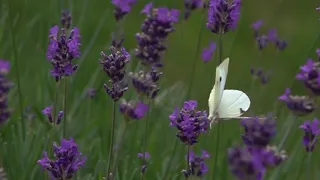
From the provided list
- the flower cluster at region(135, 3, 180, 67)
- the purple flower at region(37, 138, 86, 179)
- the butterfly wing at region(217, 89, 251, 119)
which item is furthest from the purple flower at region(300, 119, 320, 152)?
the purple flower at region(37, 138, 86, 179)

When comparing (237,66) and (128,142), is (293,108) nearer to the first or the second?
(128,142)

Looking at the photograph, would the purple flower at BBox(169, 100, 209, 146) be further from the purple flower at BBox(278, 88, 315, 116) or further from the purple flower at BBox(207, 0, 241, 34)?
the purple flower at BBox(207, 0, 241, 34)

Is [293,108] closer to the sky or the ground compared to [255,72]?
closer to the ground

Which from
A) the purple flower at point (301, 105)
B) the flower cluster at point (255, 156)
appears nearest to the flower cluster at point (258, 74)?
the purple flower at point (301, 105)

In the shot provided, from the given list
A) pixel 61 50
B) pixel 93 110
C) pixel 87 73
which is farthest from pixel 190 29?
pixel 61 50

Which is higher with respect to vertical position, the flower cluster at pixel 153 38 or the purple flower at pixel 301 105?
the flower cluster at pixel 153 38

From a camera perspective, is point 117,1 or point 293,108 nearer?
point 293,108

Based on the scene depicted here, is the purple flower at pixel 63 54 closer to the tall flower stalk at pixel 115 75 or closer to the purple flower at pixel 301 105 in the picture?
the tall flower stalk at pixel 115 75

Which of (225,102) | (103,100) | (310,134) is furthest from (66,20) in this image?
(310,134)
